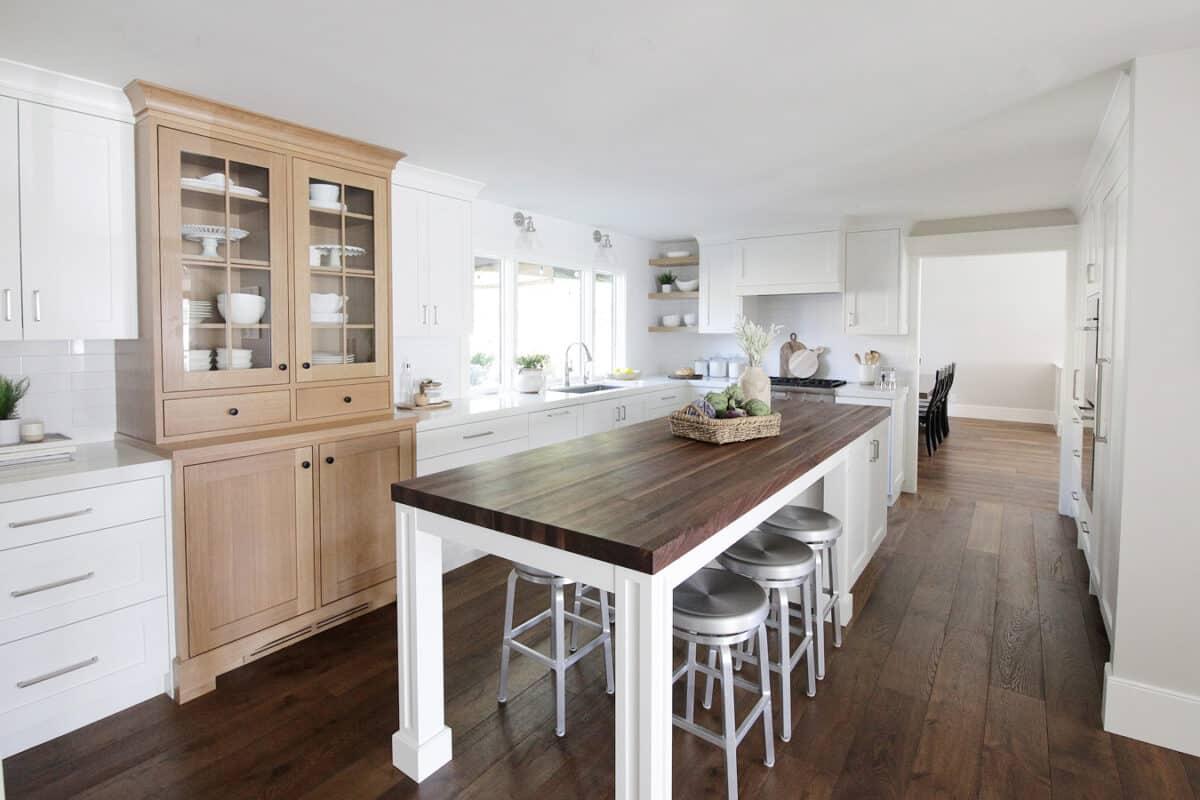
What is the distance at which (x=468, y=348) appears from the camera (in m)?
4.40

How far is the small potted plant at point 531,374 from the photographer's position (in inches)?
184

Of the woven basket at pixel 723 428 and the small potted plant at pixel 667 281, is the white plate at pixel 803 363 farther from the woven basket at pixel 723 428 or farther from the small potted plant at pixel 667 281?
the woven basket at pixel 723 428

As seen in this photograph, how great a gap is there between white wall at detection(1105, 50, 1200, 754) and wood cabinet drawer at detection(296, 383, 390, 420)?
10.3ft

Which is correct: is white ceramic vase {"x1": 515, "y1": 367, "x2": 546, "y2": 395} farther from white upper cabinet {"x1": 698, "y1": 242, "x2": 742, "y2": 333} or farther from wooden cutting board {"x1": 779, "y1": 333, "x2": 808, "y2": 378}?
wooden cutting board {"x1": 779, "y1": 333, "x2": 808, "y2": 378}

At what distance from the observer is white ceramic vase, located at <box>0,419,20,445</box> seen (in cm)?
233

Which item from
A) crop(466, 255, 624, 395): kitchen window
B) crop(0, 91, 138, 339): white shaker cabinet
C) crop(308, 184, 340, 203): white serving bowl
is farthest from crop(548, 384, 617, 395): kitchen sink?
crop(0, 91, 138, 339): white shaker cabinet

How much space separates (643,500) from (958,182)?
137 inches

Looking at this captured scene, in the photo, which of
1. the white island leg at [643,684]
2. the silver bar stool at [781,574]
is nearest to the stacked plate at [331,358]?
the silver bar stool at [781,574]

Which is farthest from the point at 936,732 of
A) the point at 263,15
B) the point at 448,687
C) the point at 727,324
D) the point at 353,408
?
the point at 727,324

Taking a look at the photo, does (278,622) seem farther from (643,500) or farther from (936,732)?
(936,732)

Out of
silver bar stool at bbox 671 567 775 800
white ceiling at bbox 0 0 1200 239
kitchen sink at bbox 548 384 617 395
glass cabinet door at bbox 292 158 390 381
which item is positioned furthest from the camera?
kitchen sink at bbox 548 384 617 395

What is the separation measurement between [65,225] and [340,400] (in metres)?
1.22

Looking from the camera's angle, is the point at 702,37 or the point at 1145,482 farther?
the point at 1145,482

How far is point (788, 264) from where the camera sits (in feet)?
18.2
